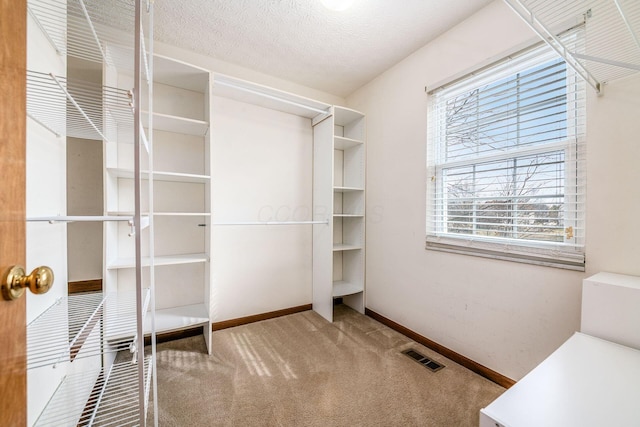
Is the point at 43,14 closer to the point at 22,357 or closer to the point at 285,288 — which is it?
the point at 22,357

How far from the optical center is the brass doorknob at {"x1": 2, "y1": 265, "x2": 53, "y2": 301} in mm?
530

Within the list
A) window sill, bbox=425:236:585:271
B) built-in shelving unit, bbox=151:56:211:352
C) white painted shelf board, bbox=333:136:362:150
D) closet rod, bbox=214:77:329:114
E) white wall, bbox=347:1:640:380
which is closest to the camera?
white wall, bbox=347:1:640:380

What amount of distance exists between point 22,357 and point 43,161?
830 mm

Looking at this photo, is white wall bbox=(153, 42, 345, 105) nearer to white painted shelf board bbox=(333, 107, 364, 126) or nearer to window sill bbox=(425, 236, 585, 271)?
white painted shelf board bbox=(333, 107, 364, 126)

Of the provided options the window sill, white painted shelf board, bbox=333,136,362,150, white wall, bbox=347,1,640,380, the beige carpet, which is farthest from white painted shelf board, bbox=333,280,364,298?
white painted shelf board, bbox=333,136,362,150

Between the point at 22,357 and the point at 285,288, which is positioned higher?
the point at 22,357

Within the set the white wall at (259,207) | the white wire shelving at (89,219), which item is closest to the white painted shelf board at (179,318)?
the white wall at (259,207)

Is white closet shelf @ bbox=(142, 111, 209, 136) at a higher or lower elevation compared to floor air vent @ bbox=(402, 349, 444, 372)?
higher

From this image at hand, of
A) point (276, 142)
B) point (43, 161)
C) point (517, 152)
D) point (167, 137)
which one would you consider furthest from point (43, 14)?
point (517, 152)

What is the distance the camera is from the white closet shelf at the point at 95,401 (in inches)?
42.0

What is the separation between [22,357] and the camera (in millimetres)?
607

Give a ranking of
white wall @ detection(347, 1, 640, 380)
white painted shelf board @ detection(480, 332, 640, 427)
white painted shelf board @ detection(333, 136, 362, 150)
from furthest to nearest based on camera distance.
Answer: white painted shelf board @ detection(333, 136, 362, 150) < white wall @ detection(347, 1, 640, 380) < white painted shelf board @ detection(480, 332, 640, 427)

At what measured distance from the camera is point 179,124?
6.79ft

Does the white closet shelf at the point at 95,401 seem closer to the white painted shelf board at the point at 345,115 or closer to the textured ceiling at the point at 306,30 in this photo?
the textured ceiling at the point at 306,30
